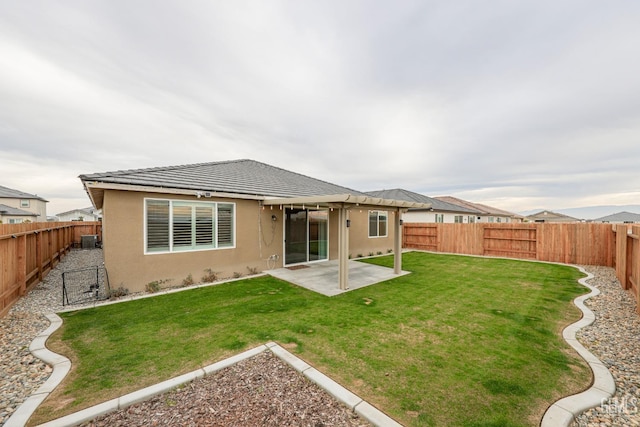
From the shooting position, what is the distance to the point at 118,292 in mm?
6480

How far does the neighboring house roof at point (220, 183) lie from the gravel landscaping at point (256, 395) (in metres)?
3.66

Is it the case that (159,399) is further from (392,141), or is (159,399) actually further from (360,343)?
(392,141)

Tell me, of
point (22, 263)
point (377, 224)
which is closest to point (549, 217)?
point (377, 224)

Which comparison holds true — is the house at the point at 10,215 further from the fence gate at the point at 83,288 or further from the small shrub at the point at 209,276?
the small shrub at the point at 209,276

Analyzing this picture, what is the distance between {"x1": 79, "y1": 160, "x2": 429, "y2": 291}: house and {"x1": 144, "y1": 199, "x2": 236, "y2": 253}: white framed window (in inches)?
1.0

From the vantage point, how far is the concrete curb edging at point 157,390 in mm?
2418

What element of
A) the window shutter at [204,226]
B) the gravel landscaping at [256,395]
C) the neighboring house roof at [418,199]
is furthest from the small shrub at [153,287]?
the neighboring house roof at [418,199]

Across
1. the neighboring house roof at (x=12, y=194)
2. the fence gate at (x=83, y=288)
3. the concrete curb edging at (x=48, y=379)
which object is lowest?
the fence gate at (x=83, y=288)

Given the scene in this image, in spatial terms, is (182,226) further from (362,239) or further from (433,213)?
(433,213)

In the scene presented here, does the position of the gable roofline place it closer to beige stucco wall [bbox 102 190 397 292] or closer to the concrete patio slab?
beige stucco wall [bbox 102 190 397 292]

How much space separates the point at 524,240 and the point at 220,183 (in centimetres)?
1484

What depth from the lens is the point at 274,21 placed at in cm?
771

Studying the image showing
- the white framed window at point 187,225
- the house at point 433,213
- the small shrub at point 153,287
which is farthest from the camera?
the house at point 433,213

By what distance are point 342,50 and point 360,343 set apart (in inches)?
359
